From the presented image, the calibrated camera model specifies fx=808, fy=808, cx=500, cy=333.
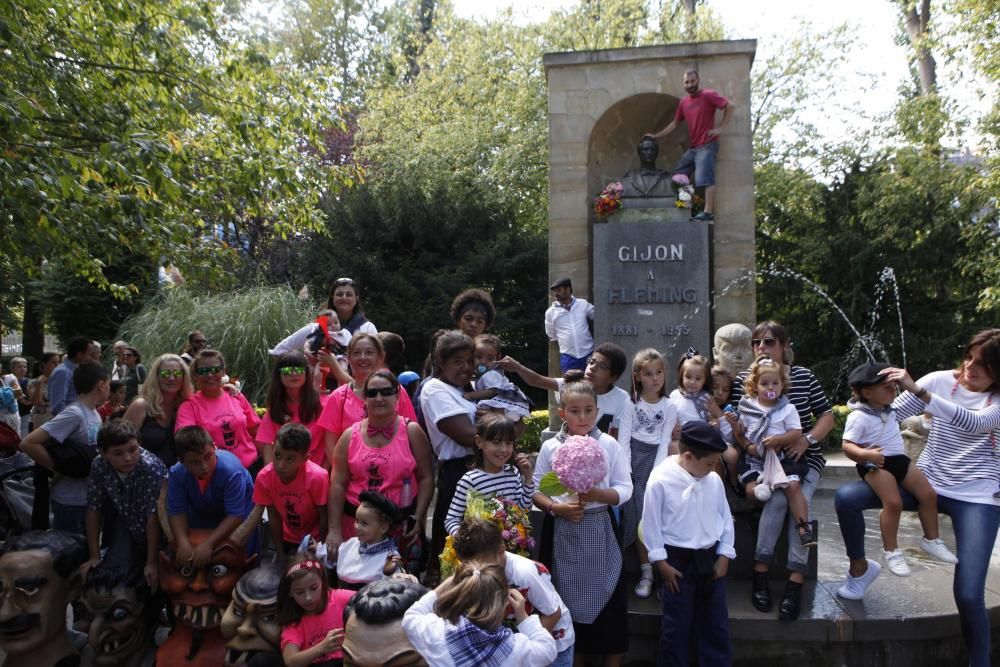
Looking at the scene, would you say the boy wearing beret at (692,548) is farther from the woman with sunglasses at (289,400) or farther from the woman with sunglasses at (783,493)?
the woman with sunglasses at (289,400)

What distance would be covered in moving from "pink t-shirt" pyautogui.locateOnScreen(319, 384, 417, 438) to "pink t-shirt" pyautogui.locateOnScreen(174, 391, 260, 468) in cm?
77

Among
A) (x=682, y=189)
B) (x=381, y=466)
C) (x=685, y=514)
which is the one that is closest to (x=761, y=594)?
(x=685, y=514)

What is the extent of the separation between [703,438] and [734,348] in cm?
241

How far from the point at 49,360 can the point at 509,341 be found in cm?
949

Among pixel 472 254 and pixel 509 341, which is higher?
pixel 472 254

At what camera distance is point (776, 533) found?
15.4 ft

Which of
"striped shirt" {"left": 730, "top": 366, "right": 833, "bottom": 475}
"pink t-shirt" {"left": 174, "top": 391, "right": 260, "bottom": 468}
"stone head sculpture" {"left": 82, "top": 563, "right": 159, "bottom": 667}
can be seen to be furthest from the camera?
"pink t-shirt" {"left": 174, "top": 391, "right": 260, "bottom": 468}

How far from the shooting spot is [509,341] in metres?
18.0

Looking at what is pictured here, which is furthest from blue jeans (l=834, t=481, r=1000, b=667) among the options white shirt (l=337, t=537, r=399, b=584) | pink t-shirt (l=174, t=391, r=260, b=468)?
pink t-shirt (l=174, t=391, r=260, b=468)

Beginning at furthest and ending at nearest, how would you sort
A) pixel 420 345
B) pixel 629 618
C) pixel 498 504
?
1. pixel 420 345
2. pixel 629 618
3. pixel 498 504

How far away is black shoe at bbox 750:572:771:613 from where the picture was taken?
179 inches

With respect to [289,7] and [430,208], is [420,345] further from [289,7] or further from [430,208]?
[289,7]

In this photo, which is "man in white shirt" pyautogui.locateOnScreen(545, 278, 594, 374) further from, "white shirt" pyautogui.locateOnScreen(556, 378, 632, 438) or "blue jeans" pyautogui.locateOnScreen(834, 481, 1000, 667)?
"blue jeans" pyautogui.locateOnScreen(834, 481, 1000, 667)

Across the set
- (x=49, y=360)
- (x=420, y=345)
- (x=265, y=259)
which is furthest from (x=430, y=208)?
(x=49, y=360)
